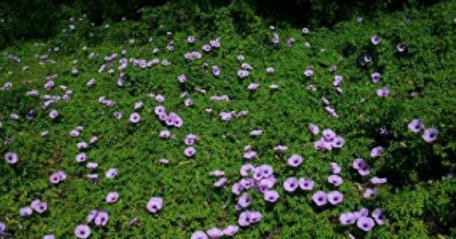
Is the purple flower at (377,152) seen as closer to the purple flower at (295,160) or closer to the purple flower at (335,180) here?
the purple flower at (335,180)

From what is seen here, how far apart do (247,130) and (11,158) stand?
1757 millimetres

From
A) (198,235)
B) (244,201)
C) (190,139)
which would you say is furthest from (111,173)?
(244,201)

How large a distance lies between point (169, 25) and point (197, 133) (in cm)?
227

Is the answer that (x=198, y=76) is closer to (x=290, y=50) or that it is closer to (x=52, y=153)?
(x=290, y=50)

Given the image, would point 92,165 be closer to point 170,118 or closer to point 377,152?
point 170,118

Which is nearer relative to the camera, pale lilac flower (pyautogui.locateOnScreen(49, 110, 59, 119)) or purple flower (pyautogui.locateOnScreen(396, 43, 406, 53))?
pale lilac flower (pyautogui.locateOnScreen(49, 110, 59, 119))

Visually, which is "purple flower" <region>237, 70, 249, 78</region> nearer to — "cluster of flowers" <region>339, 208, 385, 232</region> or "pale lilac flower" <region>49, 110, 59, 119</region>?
"pale lilac flower" <region>49, 110, 59, 119</region>

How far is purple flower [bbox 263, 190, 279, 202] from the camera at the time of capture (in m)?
3.18

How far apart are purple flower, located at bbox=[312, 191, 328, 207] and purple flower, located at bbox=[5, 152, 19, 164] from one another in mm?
2168

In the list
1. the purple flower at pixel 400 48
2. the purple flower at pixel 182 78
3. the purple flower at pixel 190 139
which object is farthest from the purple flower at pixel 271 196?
the purple flower at pixel 400 48

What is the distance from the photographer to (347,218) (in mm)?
3002

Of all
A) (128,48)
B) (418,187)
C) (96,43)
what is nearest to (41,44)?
(96,43)

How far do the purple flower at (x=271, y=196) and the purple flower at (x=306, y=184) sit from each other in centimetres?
16

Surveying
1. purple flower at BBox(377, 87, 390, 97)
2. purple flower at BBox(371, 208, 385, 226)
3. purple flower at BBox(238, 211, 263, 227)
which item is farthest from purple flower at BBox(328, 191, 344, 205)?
purple flower at BBox(377, 87, 390, 97)
